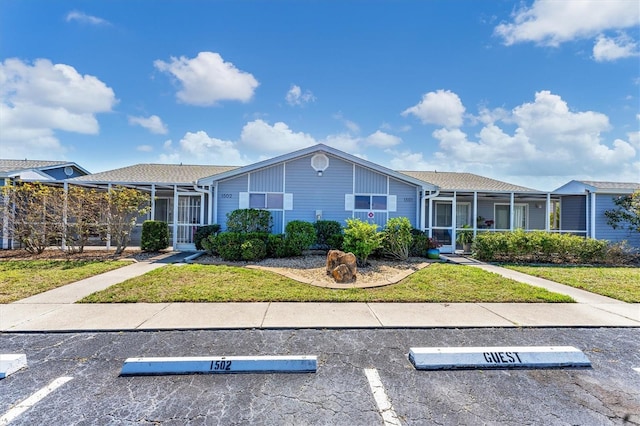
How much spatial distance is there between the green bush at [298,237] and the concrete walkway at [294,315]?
15.8 ft

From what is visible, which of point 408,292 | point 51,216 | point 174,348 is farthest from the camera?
point 51,216

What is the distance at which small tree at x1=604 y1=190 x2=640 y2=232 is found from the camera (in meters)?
12.7

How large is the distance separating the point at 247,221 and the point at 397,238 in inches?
215

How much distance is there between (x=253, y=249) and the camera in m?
9.77

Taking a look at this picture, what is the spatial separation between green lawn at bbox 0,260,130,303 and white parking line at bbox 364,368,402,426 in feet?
22.0

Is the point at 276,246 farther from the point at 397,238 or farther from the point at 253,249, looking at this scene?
the point at 397,238

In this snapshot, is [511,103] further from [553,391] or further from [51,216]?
[51,216]

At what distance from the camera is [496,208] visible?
16.5 metres

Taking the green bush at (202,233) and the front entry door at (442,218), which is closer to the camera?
the green bush at (202,233)

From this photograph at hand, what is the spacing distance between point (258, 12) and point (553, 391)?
40.0 feet

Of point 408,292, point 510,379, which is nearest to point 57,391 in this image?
point 510,379

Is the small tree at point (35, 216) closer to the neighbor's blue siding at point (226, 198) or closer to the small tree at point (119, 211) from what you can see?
the small tree at point (119, 211)

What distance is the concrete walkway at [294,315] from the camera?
4480mm

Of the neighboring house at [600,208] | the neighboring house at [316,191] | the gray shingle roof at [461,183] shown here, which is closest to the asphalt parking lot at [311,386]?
the neighboring house at [316,191]
